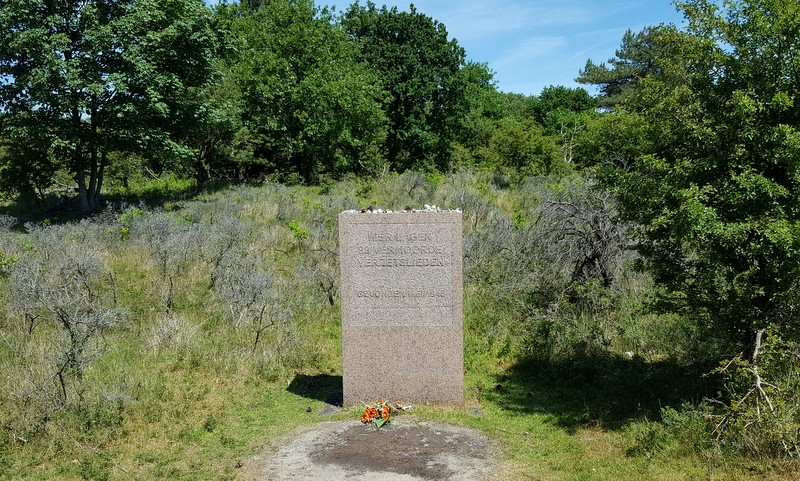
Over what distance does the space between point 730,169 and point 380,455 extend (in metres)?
4.12

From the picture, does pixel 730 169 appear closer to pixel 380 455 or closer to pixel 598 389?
pixel 598 389

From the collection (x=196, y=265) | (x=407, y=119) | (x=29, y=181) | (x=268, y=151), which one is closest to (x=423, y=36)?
(x=407, y=119)

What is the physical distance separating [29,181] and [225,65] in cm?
987

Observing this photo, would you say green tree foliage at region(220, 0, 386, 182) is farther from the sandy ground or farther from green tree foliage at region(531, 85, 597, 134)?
green tree foliage at region(531, 85, 597, 134)

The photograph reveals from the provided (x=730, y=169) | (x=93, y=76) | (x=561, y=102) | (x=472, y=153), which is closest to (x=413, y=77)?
(x=472, y=153)

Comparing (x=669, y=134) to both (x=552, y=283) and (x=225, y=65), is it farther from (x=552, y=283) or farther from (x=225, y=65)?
(x=225, y=65)

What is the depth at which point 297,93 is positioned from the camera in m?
26.6

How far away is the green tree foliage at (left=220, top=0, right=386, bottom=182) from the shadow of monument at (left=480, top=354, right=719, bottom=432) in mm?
20164

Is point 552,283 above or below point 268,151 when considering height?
below

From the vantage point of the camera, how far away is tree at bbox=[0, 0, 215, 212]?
18.0m

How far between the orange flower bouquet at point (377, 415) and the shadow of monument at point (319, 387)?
70 cm

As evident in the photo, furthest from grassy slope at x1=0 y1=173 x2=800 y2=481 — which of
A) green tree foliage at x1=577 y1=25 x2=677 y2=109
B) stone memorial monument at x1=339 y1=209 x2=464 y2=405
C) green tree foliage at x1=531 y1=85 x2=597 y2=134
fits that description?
green tree foliage at x1=531 y1=85 x2=597 y2=134

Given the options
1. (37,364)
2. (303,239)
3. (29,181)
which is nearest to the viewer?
(37,364)

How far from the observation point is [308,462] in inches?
232
